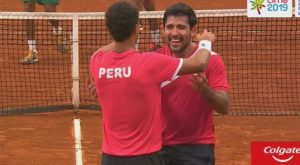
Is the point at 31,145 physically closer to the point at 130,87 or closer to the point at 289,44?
the point at 130,87

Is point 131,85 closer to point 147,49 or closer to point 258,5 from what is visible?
point 258,5

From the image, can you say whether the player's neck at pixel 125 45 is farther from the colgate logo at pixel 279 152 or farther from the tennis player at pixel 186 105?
the colgate logo at pixel 279 152

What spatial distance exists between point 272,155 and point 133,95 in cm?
282

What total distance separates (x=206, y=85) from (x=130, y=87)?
505mm

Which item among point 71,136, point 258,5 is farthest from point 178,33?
point 258,5

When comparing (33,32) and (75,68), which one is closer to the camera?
(75,68)

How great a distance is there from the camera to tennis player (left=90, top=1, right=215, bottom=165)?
171 inches

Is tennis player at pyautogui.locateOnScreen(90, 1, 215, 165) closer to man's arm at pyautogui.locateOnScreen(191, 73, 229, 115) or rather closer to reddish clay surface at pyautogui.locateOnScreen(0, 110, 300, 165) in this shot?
man's arm at pyautogui.locateOnScreen(191, 73, 229, 115)

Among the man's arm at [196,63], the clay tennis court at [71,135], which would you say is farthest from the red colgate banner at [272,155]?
the man's arm at [196,63]

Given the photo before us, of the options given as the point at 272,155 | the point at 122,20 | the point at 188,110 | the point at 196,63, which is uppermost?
the point at 122,20

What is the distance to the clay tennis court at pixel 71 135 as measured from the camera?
801cm

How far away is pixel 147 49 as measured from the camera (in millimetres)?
11898

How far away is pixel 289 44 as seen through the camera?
13844 millimetres

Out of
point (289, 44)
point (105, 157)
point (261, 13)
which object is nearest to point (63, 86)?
point (261, 13)
